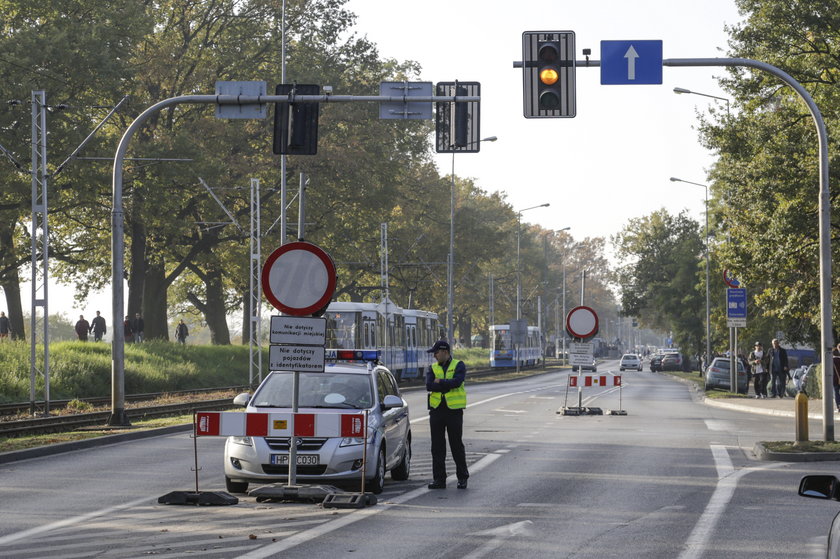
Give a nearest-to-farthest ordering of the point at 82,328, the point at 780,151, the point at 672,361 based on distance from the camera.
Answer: the point at 780,151 → the point at 82,328 → the point at 672,361

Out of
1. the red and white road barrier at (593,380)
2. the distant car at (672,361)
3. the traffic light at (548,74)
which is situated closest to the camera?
the traffic light at (548,74)

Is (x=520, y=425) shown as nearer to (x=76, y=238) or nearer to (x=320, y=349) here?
(x=320, y=349)

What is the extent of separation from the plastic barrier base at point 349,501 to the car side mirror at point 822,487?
861 centimetres

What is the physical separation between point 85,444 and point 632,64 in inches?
419

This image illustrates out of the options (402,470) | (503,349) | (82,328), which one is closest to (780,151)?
(402,470)

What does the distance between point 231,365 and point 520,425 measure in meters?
26.7

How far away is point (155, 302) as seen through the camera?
184 ft

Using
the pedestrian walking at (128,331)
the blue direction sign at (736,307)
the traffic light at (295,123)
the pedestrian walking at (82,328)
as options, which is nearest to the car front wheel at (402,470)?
the traffic light at (295,123)

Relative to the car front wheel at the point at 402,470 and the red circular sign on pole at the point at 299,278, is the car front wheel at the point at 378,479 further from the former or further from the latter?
the red circular sign on pole at the point at 299,278

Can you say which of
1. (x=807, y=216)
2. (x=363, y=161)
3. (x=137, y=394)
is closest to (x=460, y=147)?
(x=807, y=216)

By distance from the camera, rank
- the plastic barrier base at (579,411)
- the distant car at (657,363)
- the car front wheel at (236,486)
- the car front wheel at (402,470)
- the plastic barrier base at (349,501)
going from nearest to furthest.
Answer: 1. the plastic barrier base at (349,501)
2. the car front wheel at (236,486)
3. the car front wheel at (402,470)
4. the plastic barrier base at (579,411)
5. the distant car at (657,363)

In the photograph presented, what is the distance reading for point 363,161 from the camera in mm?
56031

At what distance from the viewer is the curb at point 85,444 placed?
19.5 m

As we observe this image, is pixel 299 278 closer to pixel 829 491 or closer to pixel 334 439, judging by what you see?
pixel 334 439
